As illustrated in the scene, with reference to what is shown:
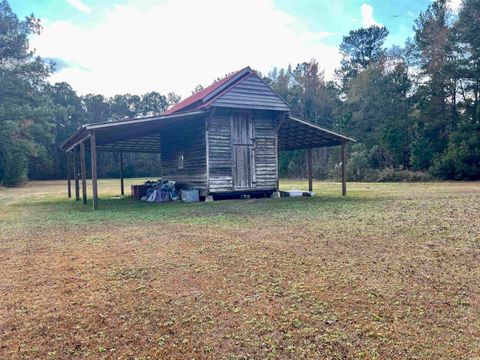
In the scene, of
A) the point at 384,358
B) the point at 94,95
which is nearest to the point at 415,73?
the point at 384,358

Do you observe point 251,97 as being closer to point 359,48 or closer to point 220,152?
point 220,152

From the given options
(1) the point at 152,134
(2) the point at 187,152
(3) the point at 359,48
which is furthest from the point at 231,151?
(3) the point at 359,48

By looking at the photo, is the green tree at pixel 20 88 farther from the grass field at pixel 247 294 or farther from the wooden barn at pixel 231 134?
the grass field at pixel 247 294

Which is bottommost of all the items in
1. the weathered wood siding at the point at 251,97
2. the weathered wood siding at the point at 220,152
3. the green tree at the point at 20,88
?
the weathered wood siding at the point at 220,152

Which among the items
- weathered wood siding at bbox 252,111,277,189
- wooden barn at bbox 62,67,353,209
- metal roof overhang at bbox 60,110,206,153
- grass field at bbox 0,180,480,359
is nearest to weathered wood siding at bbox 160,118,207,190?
wooden barn at bbox 62,67,353,209

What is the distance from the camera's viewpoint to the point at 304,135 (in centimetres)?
1605

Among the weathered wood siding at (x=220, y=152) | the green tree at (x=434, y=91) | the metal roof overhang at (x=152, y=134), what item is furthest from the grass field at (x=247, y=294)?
the green tree at (x=434, y=91)

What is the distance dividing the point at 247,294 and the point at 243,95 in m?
10.4

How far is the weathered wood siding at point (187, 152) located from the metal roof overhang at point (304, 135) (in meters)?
3.54

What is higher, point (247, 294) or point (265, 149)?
point (265, 149)

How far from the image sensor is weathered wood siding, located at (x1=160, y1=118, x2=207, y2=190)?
13805 millimetres

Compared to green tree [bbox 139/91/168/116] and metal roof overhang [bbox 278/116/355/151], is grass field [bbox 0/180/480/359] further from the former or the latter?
green tree [bbox 139/91/168/116]

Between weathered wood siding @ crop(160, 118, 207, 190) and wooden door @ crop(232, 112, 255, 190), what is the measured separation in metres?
1.20

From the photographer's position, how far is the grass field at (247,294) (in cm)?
294
